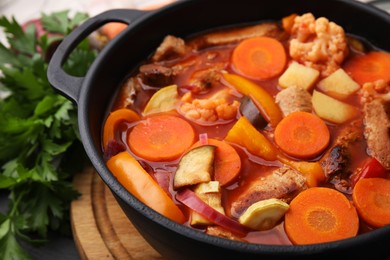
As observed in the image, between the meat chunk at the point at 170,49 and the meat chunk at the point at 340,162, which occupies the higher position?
the meat chunk at the point at 170,49

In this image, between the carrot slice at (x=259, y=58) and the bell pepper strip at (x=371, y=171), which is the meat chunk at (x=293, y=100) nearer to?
the carrot slice at (x=259, y=58)

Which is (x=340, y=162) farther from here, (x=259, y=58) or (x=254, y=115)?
(x=259, y=58)

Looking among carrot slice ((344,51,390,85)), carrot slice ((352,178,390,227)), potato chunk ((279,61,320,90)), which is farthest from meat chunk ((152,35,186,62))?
carrot slice ((352,178,390,227))

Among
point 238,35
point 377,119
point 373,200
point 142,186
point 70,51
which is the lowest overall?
point 373,200

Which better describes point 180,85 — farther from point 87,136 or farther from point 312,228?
point 312,228

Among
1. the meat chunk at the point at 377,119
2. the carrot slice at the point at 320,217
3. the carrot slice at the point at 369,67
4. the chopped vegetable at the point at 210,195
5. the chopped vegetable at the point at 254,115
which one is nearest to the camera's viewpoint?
the carrot slice at the point at 320,217

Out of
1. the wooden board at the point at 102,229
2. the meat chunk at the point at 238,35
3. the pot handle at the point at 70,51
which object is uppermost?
the pot handle at the point at 70,51

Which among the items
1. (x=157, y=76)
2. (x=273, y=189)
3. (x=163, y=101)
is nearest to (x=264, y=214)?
(x=273, y=189)

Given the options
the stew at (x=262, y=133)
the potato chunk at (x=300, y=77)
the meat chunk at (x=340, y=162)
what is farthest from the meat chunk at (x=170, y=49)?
the meat chunk at (x=340, y=162)

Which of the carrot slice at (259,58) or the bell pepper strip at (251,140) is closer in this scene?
the bell pepper strip at (251,140)
